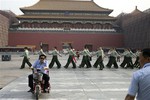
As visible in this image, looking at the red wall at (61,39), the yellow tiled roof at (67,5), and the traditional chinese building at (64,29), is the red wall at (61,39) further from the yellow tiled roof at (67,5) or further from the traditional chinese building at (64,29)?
the yellow tiled roof at (67,5)

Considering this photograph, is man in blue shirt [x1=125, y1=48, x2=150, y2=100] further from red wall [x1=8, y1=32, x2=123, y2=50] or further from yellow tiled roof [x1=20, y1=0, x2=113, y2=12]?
yellow tiled roof [x1=20, y1=0, x2=113, y2=12]

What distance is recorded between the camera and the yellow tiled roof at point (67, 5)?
5922 centimetres

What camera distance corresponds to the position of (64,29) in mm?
57156

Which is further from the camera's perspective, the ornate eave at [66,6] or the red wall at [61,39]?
the ornate eave at [66,6]

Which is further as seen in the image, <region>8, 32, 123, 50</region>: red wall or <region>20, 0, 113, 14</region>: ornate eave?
<region>20, 0, 113, 14</region>: ornate eave

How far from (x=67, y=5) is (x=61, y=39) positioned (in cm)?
777

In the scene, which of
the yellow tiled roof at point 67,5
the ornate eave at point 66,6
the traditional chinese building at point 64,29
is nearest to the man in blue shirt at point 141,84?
the traditional chinese building at point 64,29

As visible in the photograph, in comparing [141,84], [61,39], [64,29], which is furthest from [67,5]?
[141,84]

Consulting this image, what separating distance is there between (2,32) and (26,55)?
34.3 metres

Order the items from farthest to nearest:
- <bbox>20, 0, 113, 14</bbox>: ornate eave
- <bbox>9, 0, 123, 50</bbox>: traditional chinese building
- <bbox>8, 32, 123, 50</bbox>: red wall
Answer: <bbox>20, 0, 113, 14</bbox>: ornate eave < <bbox>9, 0, 123, 50</bbox>: traditional chinese building < <bbox>8, 32, 123, 50</bbox>: red wall

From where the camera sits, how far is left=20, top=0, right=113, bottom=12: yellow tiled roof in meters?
59.2

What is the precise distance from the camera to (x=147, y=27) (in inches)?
1844

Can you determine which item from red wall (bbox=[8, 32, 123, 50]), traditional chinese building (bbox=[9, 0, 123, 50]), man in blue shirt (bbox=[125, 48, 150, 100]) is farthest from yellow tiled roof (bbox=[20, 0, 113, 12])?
man in blue shirt (bbox=[125, 48, 150, 100])

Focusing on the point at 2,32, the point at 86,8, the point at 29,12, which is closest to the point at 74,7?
the point at 86,8
